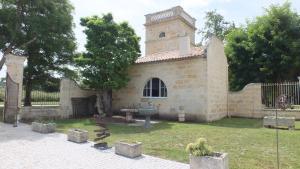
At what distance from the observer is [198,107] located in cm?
1538

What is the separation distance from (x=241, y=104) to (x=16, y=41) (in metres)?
15.9

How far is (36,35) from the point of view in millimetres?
18469

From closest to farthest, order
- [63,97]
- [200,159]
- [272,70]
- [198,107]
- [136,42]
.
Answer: [200,159]
[198,107]
[63,97]
[136,42]
[272,70]

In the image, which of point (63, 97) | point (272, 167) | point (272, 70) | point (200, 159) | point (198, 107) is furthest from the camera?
point (272, 70)

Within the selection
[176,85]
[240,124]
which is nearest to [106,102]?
Result: [176,85]

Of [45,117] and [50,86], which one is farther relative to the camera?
[50,86]

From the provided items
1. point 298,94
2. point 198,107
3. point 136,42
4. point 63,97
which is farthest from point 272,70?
point 63,97

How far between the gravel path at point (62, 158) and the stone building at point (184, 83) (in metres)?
8.47

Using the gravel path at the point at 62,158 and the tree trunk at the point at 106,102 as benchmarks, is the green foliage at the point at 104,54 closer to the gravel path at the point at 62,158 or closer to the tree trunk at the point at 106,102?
the tree trunk at the point at 106,102

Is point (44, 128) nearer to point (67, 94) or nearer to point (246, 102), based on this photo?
point (67, 94)

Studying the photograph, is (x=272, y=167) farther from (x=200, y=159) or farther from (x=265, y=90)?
(x=265, y=90)

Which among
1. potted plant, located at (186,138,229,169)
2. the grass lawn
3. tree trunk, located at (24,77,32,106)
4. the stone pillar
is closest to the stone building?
the grass lawn

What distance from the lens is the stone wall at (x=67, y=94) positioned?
16.5 metres

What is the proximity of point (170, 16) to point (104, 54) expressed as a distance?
14.0 metres
